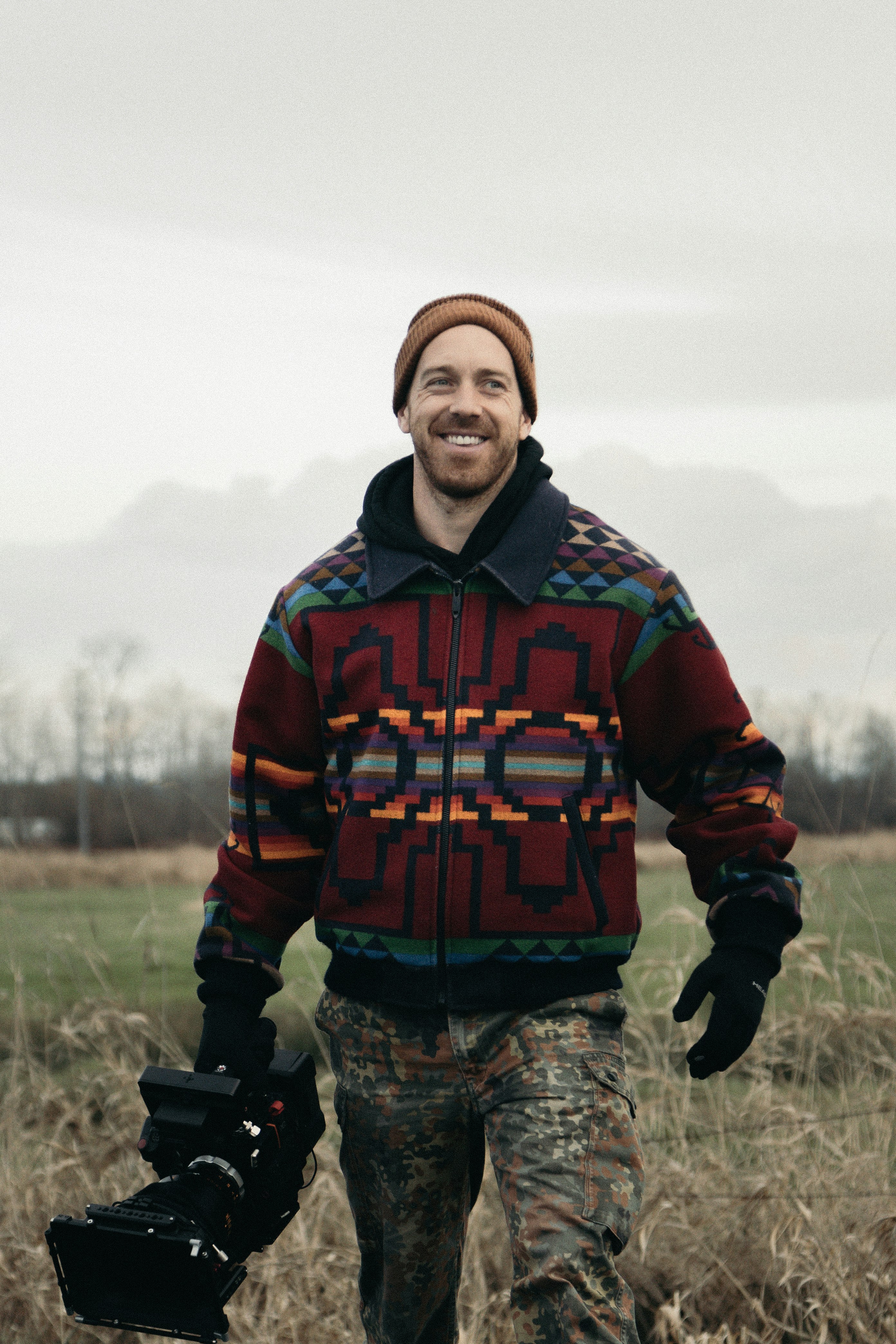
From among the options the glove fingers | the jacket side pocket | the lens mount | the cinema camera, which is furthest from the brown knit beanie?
the lens mount

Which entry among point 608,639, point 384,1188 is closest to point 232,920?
point 384,1188

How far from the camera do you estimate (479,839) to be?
2.49 meters

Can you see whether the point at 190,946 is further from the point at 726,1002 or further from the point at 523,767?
the point at 726,1002

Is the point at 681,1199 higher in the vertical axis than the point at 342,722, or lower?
lower

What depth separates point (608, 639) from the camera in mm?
2586

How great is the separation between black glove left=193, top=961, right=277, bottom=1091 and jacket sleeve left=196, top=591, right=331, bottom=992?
35 mm

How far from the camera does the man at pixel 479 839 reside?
7.96 feet

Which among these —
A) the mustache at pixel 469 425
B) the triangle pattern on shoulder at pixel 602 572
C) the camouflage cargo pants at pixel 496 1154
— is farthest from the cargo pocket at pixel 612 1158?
the mustache at pixel 469 425

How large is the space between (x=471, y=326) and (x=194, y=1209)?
2.01 metres

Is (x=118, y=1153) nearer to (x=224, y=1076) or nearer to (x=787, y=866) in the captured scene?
(x=224, y=1076)

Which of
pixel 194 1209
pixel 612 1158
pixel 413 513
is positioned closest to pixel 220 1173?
pixel 194 1209

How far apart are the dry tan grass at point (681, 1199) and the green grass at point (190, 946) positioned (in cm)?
21

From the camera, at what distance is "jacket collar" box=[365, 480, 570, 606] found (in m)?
2.60

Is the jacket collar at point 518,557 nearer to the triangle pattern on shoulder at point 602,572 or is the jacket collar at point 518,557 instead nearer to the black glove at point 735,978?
the triangle pattern on shoulder at point 602,572
